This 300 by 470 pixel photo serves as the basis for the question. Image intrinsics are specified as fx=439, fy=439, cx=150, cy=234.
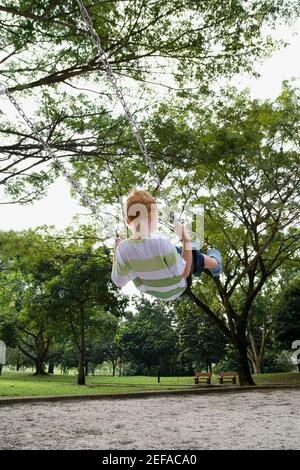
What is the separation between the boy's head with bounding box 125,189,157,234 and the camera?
3619 millimetres

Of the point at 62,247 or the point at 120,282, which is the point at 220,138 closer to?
the point at 120,282

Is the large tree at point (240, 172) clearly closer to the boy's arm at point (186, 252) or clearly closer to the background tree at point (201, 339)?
the boy's arm at point (186, 252)

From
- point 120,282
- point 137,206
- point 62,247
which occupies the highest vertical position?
point 62,247

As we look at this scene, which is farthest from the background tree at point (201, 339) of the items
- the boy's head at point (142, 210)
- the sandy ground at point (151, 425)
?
the boy's head at point (142, 210)

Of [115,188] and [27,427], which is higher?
[115,188]

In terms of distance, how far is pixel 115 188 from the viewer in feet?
44.1

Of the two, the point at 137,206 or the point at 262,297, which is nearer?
the point at 137,206

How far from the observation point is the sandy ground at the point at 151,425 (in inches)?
226

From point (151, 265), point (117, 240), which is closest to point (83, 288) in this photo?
point (117, 240)

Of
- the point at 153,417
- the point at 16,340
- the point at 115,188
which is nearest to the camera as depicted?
the point at 153,417

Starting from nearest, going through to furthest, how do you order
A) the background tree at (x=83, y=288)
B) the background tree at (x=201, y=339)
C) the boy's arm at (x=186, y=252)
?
the boy's arm at (x=186, y=252)
the background tree at (x=83, y=288)
the background tree at (x=201, y=339)

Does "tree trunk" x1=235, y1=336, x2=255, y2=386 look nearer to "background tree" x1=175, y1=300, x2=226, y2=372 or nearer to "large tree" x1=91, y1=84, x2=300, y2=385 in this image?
"large tree" x1=91, y1=84, x2=300, y2=385

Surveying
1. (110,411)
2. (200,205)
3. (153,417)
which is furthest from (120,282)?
(200,205)
